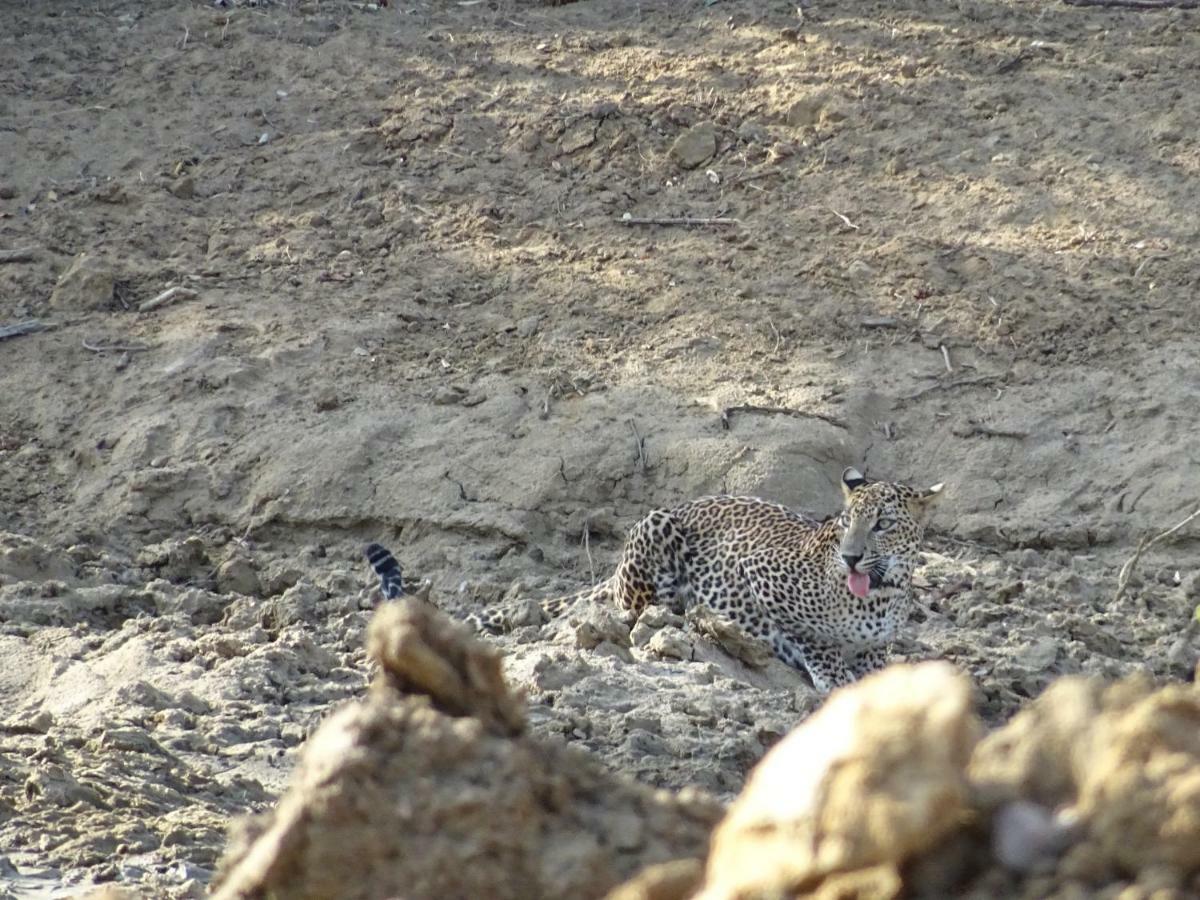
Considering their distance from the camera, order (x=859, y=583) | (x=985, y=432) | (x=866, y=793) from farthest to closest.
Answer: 1. (x=985, y=432)
2. (x=859, y=583)
3. (x=866, y=793)

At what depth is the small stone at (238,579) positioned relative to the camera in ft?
31.3

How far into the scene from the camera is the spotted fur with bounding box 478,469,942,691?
28.9ft

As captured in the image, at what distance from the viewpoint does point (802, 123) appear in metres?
12.3

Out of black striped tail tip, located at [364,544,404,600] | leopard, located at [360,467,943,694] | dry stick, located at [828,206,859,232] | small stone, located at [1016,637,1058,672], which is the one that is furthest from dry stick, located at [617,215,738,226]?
black striped tail tip, located at [364,544,404,600]

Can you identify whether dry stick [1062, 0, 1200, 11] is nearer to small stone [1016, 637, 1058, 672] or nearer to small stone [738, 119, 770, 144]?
small stone [738, 119, 770, 144]

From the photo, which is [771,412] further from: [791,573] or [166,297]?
[166,297]

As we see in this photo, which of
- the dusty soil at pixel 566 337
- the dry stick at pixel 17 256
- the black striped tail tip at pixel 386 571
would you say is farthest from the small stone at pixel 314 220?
the black striped tail tip at pixel 386 571

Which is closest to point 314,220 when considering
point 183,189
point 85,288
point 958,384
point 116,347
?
point 183,189

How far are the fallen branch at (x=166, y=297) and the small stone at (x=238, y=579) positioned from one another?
2.53 metres

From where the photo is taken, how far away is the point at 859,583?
8797 mm

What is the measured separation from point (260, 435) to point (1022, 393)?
3916 millimetres

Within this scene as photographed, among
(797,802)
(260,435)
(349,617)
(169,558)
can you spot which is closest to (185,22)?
(260,435)

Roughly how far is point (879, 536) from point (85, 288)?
17.4ft

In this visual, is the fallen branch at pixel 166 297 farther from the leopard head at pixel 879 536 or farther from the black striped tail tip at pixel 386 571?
the leopard head at pixel 879 536
